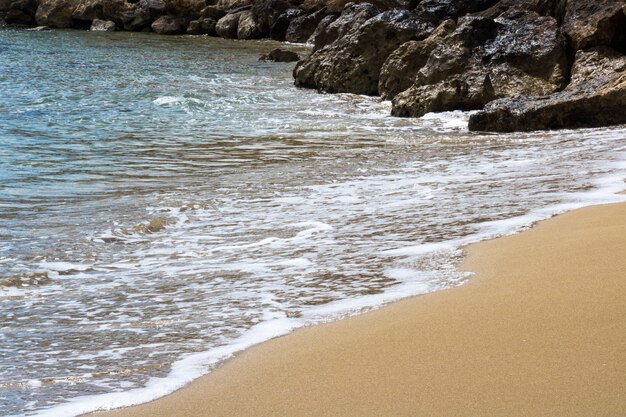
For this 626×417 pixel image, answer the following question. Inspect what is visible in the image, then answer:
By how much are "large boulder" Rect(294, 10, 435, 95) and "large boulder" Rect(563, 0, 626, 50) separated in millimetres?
3374

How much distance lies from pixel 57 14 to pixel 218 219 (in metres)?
33.3

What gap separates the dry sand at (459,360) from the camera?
9.33 feet

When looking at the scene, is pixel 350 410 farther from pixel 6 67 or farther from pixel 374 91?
pixel 6 67

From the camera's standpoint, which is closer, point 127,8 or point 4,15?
point 127,8

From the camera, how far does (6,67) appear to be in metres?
20.5

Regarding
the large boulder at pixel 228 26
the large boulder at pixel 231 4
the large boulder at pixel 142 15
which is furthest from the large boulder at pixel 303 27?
the large boulder at pixel 142 15

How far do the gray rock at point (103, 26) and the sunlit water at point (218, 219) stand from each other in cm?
2262

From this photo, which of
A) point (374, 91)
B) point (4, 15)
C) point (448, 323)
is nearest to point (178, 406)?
point (448, 323)

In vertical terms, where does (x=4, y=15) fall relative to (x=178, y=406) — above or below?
above

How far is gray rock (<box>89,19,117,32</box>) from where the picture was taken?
117ft

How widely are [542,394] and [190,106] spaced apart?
1189 cm

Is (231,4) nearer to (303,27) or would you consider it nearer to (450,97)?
(303,27)

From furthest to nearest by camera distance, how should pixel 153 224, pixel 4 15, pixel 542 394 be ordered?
pixel 4 15 < pixel 153 224 < pixel 542 394

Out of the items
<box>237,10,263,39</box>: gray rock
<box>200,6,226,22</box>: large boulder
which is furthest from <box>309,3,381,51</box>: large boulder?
<box>200,6,226,22</box>: large boulder
